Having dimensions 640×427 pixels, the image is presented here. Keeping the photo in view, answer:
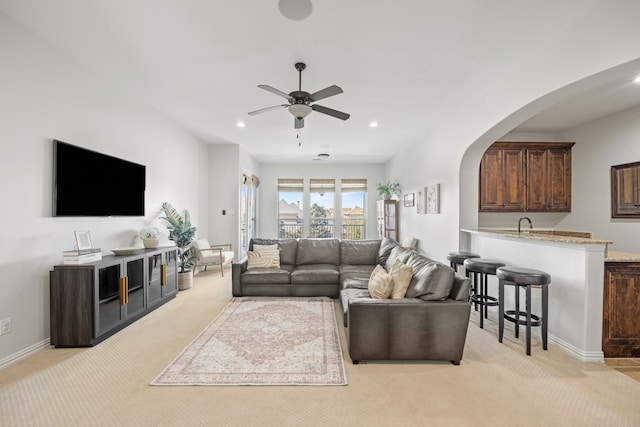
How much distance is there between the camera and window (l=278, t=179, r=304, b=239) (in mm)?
9133

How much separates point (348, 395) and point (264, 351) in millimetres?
937

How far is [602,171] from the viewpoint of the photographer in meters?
4.50

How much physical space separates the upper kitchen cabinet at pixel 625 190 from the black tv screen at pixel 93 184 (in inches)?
278

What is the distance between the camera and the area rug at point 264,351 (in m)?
2.16

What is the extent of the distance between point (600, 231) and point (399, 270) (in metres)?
4.16

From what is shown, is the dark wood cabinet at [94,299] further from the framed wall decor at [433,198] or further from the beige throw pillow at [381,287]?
the framed wall decor at [433,198]

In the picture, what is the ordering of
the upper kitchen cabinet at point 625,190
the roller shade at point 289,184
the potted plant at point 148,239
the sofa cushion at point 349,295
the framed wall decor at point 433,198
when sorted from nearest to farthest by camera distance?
1. the sofa cushion at point 349,295
2. the potted plant at point 148,239
3. the upper kitchen cabinet at point 625,190
4. the framed wall decor at point 433,198
5. the roller shade at point 289,184

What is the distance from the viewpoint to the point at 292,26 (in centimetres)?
241

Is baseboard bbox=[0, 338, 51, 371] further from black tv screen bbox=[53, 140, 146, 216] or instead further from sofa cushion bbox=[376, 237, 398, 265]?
sofa cushion bbox=[376, 237, 398, 265]

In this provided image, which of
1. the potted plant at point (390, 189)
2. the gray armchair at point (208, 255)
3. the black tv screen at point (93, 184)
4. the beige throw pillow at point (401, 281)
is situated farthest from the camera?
the potted plant at point (390, 189)

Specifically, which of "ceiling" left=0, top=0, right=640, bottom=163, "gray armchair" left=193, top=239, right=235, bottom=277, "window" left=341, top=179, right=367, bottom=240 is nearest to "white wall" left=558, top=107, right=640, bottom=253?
"ceiling" left=0, top=0, right=640, bottom=163

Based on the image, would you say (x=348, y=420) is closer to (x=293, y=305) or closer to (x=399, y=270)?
(x=399, y=270)

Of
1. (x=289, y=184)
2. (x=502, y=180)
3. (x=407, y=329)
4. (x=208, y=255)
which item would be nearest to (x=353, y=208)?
(x=289, y=184)

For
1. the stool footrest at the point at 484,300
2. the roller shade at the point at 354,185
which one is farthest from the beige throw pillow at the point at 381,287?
the roller shade at the point at 354,185
